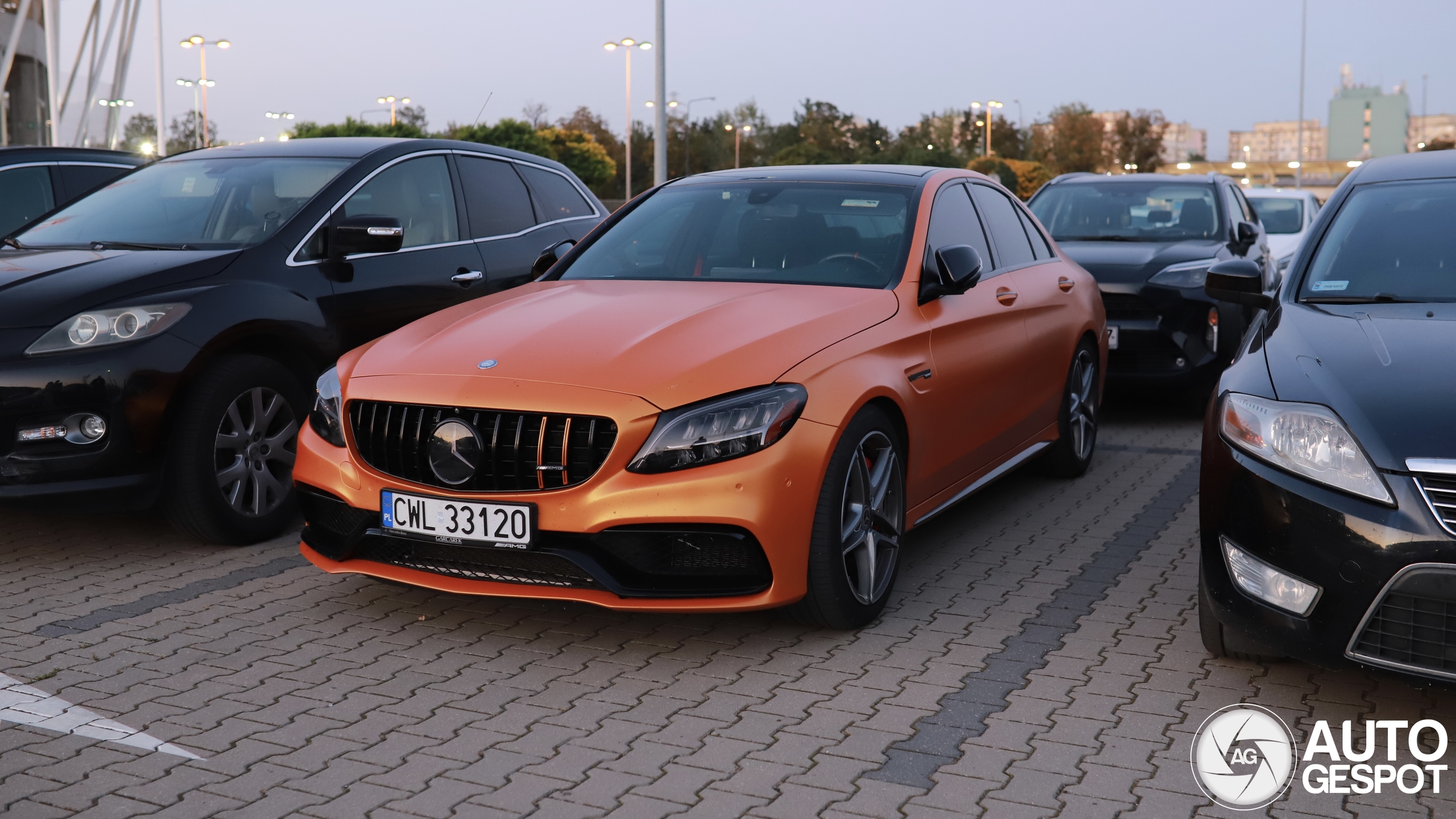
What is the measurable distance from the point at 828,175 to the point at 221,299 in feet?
8.57

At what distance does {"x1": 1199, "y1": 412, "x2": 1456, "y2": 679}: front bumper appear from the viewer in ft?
10.5

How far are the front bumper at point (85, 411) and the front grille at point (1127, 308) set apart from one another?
6.00 m

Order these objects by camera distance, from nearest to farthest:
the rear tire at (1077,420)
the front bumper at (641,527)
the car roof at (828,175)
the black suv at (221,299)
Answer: the front bumper at (641,527) → the black suv at (221,299) → the car roof at (828,175) → the rear tire at (1077,420)

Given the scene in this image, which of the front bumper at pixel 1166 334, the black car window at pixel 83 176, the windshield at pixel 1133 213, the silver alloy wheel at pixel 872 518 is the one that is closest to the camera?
the silver alloy wheel at pixel 872 518

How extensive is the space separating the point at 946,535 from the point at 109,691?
344 centimetres

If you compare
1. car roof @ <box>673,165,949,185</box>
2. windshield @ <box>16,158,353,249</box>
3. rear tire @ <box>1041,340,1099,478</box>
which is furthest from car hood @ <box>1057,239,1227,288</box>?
windshield @ <box>16,158,353,249</box>

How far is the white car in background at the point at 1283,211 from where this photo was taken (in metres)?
15.7

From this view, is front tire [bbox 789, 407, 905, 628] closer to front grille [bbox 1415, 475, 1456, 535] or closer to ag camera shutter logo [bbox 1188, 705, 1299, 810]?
ag camera shutter logo [bbox 1188, 705, 1299, 810]

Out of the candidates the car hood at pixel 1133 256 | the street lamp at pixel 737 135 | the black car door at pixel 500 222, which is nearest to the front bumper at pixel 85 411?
A: the black car door at pixel 500 222

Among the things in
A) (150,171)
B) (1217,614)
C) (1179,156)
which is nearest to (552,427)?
(1217,614)

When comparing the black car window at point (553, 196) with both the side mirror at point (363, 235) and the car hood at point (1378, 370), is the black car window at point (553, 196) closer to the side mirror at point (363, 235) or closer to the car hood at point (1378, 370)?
the side mirror at point (363, 235)

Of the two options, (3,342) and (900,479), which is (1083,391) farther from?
(3,342)

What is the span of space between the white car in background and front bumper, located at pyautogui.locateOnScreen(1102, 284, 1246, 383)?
24.2 ft

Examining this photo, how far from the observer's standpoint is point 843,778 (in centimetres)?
329
